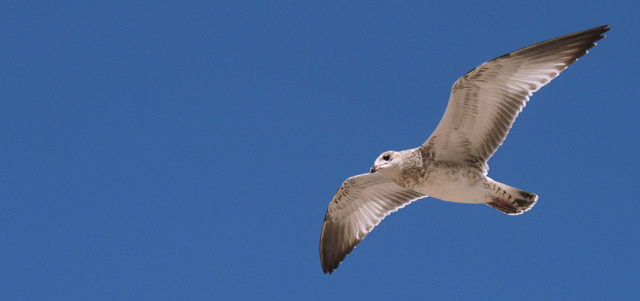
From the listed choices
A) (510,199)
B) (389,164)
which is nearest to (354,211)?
(389,164)

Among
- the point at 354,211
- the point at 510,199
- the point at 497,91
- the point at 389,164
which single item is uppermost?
the point at 354,211

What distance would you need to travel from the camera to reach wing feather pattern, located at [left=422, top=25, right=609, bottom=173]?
7.55 m

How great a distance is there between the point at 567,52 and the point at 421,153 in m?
2.24

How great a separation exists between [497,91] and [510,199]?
5.12 ft

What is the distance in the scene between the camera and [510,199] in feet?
27.1

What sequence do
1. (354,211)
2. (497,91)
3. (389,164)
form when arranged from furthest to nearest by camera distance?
(354,211)
(389,164)
(497,91)

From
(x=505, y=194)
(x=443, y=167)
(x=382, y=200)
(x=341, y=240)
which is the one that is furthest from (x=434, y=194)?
(x=341, y=240)

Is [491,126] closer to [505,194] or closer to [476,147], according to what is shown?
[476,147]

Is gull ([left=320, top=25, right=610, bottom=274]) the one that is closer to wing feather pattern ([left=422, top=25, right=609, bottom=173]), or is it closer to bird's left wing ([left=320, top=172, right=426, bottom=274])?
wing feather pattern ([left=422, top=25, right=609, bottom=173])

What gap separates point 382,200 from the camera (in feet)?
32.1

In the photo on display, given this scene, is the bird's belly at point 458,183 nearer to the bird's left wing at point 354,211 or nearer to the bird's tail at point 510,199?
the bird's tail at point 510,199

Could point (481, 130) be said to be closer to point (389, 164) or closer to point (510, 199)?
point (510, 199)

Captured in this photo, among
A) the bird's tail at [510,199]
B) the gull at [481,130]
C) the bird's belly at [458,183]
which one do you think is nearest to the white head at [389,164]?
the gull at [481,130]

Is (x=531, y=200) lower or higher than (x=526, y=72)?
lower
